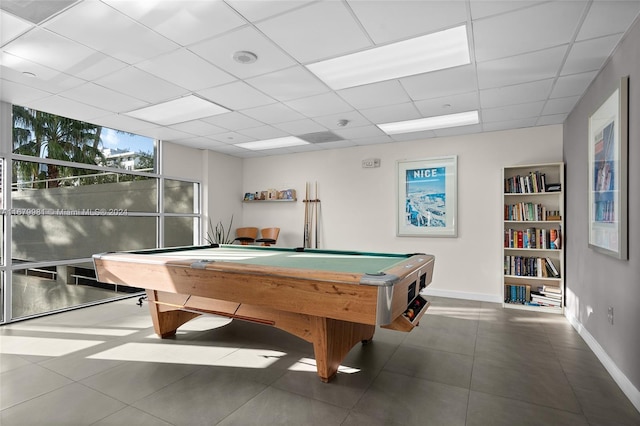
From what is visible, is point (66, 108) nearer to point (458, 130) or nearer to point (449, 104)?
point (449, 104)

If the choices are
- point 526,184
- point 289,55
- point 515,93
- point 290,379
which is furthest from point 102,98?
point 526,184

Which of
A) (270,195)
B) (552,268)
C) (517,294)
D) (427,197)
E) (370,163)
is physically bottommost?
(517,294)

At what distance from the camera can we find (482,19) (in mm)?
2197

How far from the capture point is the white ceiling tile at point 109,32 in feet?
7.07

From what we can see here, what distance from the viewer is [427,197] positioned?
207 inches

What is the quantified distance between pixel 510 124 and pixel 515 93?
1208 millimetres

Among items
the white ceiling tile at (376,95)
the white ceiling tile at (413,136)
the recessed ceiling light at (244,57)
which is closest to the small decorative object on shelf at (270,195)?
the white ceiling tile at (413,136)

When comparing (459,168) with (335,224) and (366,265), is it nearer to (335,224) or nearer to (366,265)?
(335,224)

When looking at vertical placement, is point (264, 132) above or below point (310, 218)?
above

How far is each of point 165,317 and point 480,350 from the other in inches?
115

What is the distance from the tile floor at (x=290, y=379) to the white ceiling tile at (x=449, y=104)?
2463 mm

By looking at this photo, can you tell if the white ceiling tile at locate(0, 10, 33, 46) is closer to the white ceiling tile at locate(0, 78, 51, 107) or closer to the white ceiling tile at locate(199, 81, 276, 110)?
the white ceiling tile at locate(0, 78, 51, 107)

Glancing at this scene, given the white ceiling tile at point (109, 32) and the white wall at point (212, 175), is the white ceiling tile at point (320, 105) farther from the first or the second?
the white wall at point (212, 175)

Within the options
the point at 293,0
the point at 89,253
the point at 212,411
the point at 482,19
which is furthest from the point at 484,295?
the point at 89,253
